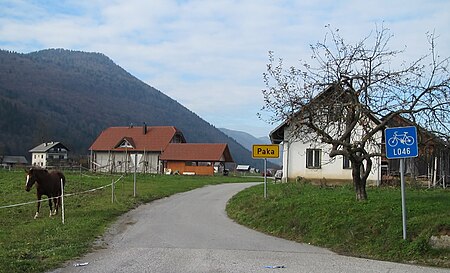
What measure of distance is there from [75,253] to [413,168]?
2291 centimetres

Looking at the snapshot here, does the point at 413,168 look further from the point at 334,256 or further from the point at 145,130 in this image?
the point at 145,130

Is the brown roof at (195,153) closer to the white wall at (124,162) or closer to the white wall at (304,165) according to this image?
the white wall at (124,162)

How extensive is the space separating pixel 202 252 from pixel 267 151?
11.3 metres

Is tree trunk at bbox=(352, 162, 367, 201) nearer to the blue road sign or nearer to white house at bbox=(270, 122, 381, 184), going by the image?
the blue road sign

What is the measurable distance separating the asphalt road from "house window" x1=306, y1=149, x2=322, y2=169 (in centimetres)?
1422

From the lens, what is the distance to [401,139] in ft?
44.5

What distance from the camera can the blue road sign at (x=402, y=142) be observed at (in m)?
13.3

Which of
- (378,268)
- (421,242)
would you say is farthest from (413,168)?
(378,268)

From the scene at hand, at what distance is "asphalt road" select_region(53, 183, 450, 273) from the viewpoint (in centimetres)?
1087

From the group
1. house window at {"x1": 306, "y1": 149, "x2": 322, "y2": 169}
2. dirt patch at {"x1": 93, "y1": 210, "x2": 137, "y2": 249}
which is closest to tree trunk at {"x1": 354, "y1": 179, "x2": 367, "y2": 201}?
dirt patch at {"x1": 93, "y1": 210, "x2": 137, "y2": 249}

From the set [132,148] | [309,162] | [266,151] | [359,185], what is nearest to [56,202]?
[266,151]

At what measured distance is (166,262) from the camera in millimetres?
11273

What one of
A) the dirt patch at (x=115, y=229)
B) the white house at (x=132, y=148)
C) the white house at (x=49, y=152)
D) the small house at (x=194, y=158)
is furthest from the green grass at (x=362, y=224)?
the white house at (x=49, y=152)

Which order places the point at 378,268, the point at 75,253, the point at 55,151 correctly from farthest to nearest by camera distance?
the point at 55,151 → the point at 75,253 → the point at 378,268
